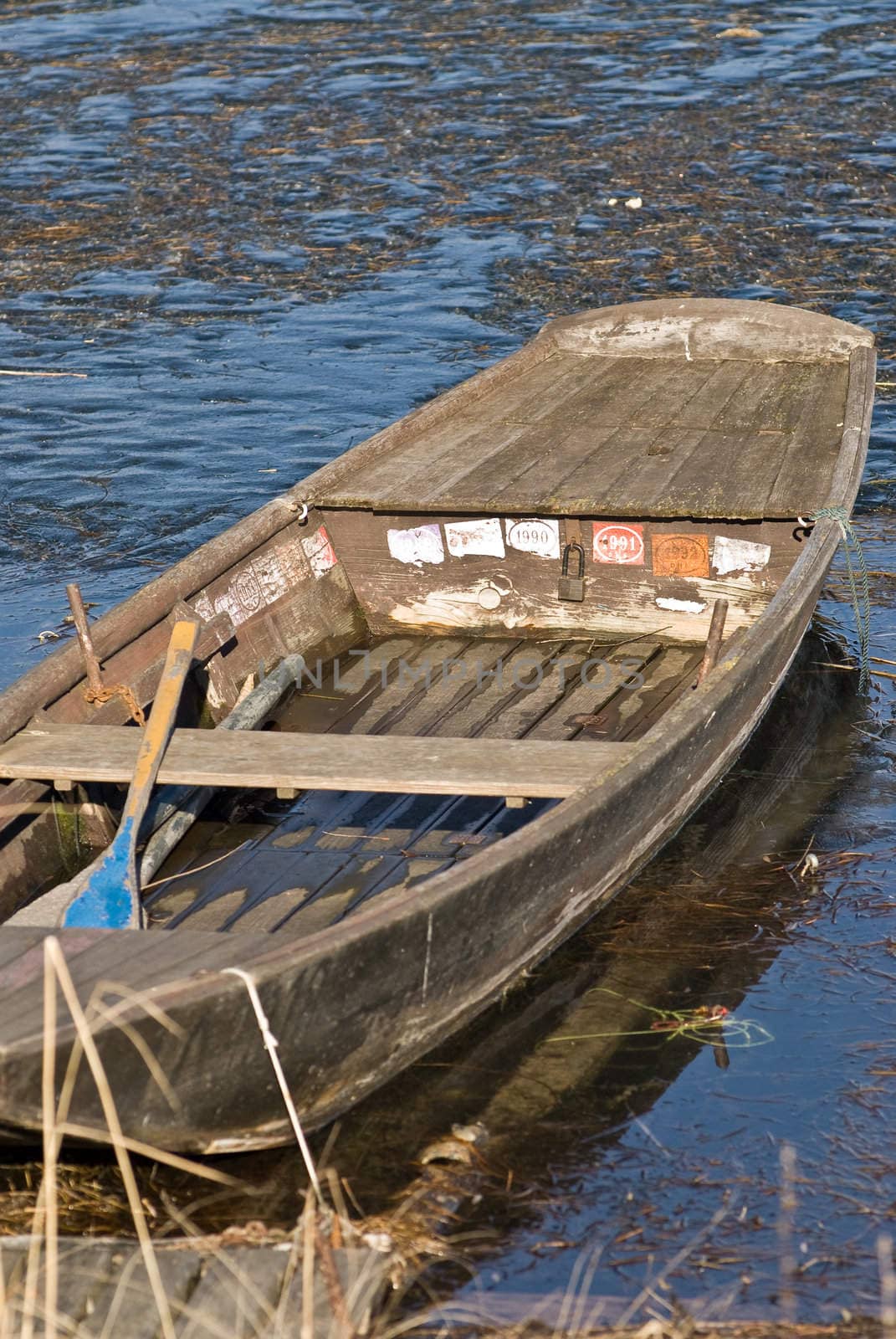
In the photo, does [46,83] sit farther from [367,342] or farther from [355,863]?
[355,863]

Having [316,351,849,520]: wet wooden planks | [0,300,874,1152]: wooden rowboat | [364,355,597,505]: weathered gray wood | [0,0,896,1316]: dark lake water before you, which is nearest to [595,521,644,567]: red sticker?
[0,300,874,1152]: wooden rowboat

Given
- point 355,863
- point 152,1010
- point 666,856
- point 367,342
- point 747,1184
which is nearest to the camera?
point 152,1010

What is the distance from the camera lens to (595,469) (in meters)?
7.29

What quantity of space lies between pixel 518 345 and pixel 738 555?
216 inches

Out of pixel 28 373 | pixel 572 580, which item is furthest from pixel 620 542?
pixel 28 373

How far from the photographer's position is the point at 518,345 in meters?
12.1

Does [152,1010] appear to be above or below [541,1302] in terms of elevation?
above

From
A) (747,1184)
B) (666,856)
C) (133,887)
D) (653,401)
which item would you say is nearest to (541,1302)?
(747,1184)

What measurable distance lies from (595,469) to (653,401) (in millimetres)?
1188

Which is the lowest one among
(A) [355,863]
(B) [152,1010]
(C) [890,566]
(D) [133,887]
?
(C) [890,566]

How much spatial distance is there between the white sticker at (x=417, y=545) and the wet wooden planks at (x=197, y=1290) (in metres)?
3.74

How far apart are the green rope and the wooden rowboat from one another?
7 centimetres

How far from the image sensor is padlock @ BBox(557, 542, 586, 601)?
7.16m

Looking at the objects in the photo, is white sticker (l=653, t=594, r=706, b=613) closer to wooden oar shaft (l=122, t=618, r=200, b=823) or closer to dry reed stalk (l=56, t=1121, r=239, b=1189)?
wooden oar shaft (l=122, t=618, r=200, b=823)
